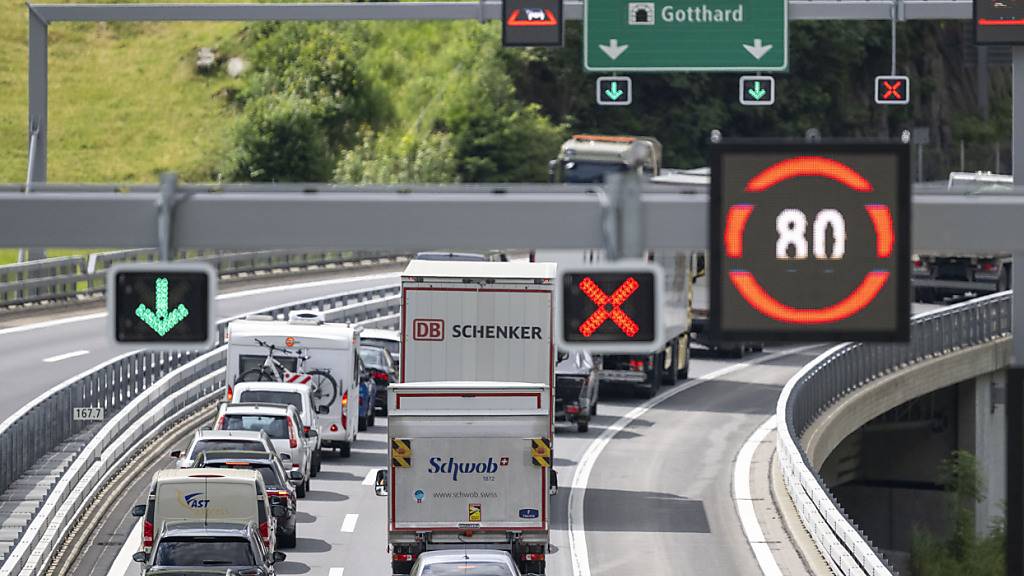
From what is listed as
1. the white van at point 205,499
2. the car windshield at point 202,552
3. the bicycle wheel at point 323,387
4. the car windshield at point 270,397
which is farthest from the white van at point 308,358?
the car windshield at point 202,552

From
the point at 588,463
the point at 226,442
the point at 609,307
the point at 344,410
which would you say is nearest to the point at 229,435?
the point at 226,442

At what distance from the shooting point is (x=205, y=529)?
22.7 m

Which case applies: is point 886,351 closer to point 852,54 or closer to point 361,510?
point 361,510

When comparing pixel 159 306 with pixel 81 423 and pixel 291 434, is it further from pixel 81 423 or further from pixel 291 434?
pixel 81 423

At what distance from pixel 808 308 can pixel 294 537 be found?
1977 cm

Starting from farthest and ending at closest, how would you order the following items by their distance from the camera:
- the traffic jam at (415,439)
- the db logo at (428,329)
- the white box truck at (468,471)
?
the db logo at (428,329)
the white box truck at (468,471)
the traffic jam at (415,439)

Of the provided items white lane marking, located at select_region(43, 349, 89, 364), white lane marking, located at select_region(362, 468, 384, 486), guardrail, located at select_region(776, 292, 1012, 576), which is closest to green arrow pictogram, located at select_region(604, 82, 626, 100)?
guardrail, located at select_region(776, 292, 1012, 576)

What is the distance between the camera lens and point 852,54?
99.3 metres

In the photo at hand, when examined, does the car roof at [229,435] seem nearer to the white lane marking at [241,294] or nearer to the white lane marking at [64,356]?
the white lane marking at [64,356]

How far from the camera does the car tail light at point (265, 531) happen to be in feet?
82.1

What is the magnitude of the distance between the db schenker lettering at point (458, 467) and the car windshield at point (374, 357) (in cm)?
1736

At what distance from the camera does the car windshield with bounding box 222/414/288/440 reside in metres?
32.3

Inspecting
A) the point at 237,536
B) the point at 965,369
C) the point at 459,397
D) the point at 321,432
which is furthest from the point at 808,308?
the point at 965,369

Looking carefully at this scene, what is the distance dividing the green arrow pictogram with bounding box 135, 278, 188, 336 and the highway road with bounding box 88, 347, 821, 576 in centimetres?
1591
